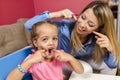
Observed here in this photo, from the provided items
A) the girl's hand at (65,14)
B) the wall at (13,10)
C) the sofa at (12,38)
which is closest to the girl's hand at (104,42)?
the girl's hand at (65,14)

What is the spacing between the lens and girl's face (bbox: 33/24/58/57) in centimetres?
97

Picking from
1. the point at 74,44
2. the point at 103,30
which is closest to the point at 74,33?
the point at 74,44

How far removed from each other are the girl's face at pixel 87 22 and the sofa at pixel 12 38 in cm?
78

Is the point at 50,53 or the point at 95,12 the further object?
the point at 95,12

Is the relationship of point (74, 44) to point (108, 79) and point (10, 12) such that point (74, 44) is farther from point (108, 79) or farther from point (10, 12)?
point (10, 12)

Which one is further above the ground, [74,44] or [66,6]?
[66,6]

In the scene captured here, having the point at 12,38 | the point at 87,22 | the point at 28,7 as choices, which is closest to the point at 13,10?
the point at 28,7

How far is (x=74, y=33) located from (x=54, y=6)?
1510 millimetres

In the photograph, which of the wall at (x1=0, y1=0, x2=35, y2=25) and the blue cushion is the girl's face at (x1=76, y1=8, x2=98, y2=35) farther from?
the wall at (x1=0, y1=0, x2=35, y2=25)

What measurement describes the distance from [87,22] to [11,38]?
90cm

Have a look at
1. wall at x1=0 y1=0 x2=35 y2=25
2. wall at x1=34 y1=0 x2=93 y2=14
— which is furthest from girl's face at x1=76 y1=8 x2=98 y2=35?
wall at x1=34 y1=0 x2=93 y2=14

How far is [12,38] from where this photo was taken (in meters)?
1.83

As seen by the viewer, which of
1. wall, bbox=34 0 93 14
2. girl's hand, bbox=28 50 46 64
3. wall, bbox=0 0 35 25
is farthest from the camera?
wall, bbox=34 0 93 14

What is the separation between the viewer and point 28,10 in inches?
103
